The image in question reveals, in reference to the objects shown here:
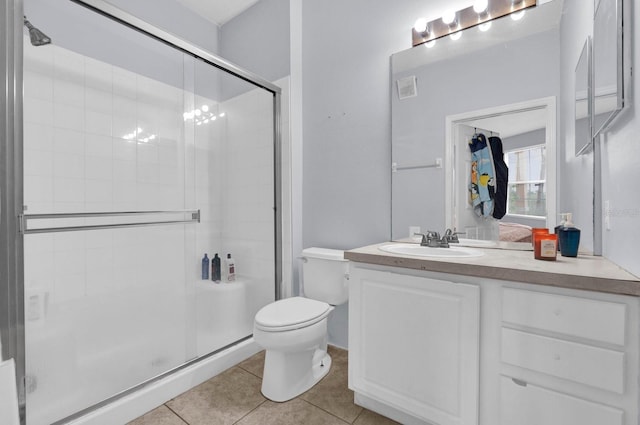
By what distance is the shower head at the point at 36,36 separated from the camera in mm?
1301

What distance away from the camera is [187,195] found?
2.14 metres

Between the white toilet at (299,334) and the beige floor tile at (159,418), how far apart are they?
0.44 meters

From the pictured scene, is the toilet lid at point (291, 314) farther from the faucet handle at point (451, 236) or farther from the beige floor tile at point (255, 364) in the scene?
the faucet handle at point (451, 236)

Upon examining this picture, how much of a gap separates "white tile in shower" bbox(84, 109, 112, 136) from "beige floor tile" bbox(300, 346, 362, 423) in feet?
6.23

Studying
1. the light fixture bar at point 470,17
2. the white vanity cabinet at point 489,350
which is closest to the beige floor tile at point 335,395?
the white vanity cabinet at point 489,350

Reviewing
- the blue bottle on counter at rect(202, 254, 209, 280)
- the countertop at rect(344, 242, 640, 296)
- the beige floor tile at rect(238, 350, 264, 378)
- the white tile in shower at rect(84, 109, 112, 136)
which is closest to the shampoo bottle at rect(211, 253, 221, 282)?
the blue bottle on counter at rect(202, 254, 209, 280)

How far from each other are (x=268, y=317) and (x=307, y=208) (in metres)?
0.96

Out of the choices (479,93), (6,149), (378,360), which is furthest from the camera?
(479,93)

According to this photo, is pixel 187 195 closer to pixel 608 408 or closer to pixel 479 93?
pixel 479 93

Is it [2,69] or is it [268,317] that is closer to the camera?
[2,69]

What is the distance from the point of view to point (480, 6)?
1598 mm

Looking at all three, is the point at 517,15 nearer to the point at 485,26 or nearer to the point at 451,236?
the point at 485,26

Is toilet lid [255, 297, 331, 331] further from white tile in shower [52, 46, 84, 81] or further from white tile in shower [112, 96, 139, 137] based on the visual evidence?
white tile in shower [52, 46, 84, 81]

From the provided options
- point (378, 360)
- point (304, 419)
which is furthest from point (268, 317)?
point (378, 360)
